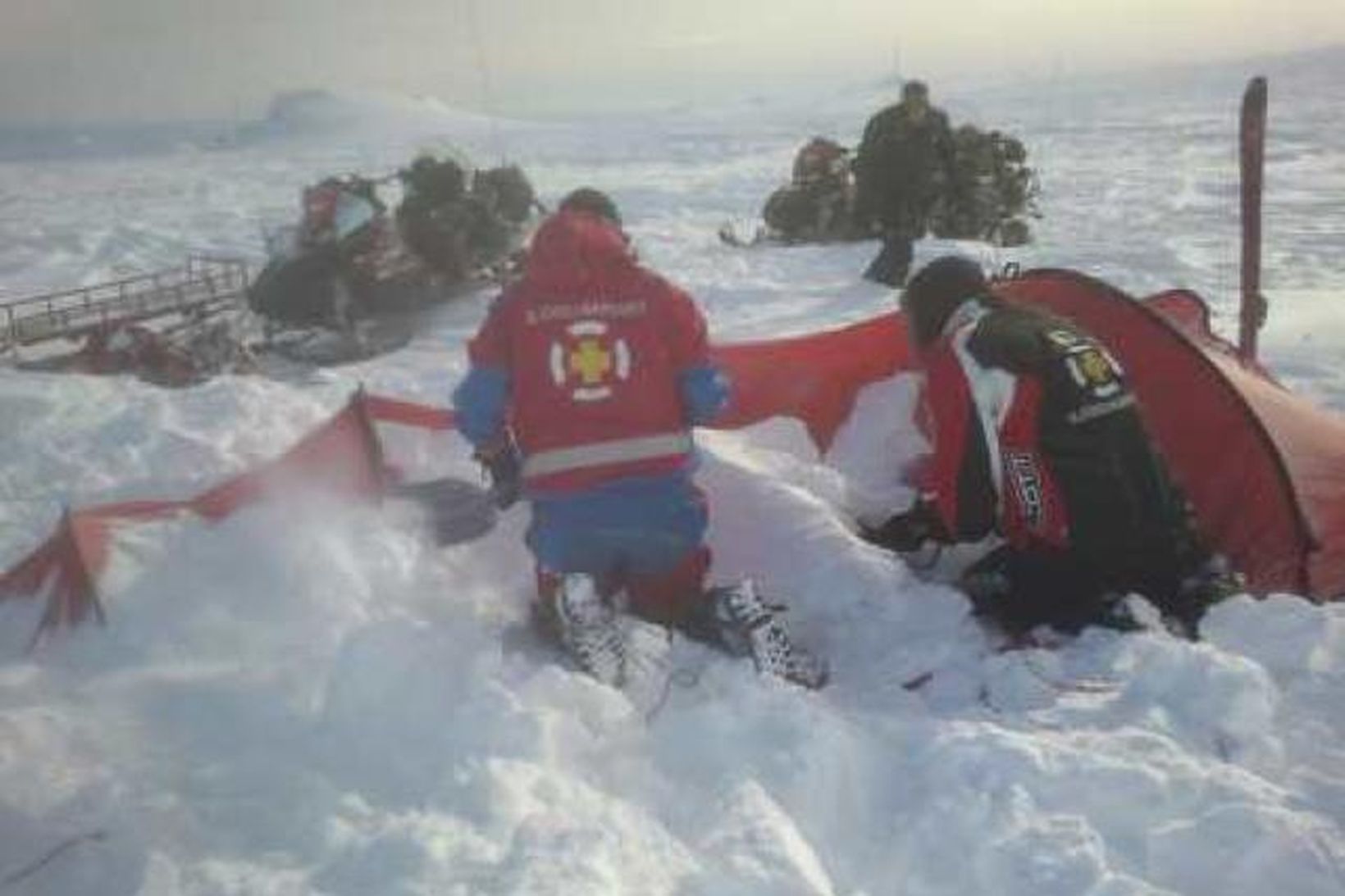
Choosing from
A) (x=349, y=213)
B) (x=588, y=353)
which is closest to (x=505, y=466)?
(x=588, y=353)

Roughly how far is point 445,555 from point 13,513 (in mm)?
1942

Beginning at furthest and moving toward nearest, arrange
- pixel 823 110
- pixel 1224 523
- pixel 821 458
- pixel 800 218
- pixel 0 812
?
pixel 823 110 → pixel 800 218 → pixel 821 458 → pixel 1224 523 → pixel 0 812

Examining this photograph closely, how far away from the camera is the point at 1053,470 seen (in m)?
4.30

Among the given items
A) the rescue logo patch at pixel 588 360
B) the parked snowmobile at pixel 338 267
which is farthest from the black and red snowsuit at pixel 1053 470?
the parked snowmobile at pixel 338 267

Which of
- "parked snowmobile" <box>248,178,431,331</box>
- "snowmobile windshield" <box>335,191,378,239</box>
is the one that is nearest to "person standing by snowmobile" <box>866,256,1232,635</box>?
"parked snowmobile" <box>248,178,431,331</box>

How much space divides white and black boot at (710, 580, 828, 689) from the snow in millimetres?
122

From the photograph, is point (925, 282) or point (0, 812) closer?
point (0, 812)

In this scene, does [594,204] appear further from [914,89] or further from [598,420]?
[914,89]

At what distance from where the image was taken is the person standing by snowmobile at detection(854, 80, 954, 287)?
61.1 ft

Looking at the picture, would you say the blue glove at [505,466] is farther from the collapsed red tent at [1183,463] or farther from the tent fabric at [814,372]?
the tent fabric at [814,372]

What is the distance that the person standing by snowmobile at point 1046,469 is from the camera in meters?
4.24

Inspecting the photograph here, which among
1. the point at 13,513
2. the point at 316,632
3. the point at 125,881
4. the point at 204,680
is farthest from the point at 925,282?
the point at 13,513

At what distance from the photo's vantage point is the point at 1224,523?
16.8ft

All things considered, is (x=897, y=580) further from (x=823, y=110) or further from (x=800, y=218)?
(x=823, y=110)
